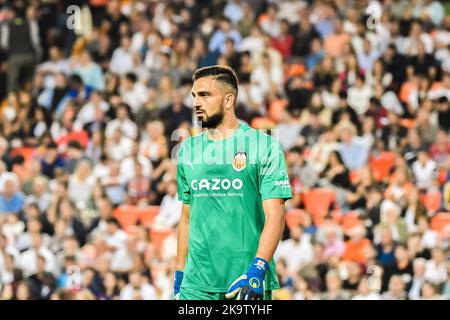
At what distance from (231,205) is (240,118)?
1055 cm

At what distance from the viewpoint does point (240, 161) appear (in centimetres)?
676

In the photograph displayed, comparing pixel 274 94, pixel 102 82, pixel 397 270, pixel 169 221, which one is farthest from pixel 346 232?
pixel 102 82

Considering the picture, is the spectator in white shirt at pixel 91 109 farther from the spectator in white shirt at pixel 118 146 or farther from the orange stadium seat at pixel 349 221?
the orange stadium seat at pixel 349 221

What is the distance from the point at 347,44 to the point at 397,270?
18.4ft

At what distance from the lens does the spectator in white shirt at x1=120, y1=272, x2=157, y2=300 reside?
45.2ft

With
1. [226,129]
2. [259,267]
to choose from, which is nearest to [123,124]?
[226,129]

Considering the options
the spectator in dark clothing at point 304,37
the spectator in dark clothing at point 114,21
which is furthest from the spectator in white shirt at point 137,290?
the spectator in dark clothing at point 114,21

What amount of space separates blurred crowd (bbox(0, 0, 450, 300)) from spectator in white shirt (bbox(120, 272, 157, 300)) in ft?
0.08

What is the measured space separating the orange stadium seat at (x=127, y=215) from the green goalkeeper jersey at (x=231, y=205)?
909 centimetres

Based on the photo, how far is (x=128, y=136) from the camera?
57.2ft

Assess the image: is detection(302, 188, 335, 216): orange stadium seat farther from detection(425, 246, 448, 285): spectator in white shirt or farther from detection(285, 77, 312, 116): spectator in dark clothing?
detection(285, 77, 312, 116): spectator in dark clothing

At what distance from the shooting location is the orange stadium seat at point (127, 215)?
15922mm

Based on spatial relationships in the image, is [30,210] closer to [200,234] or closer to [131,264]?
[131,264]

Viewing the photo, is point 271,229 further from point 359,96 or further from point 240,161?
point 359,96
